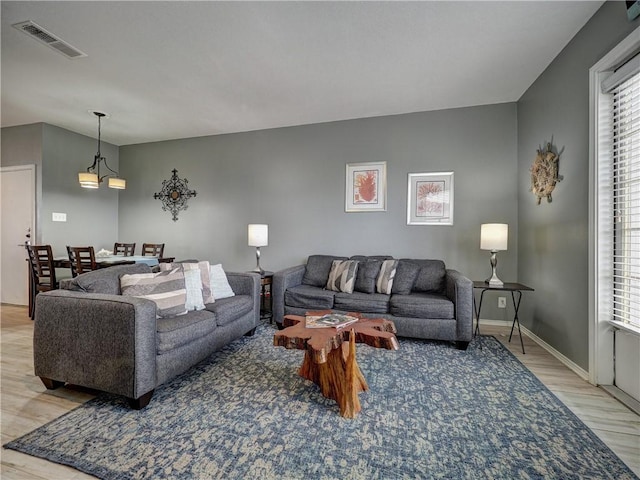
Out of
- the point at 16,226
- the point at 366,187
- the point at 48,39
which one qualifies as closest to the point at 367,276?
the point at 366,187

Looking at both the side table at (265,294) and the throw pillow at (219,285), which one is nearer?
the throw pillow at (219,285)

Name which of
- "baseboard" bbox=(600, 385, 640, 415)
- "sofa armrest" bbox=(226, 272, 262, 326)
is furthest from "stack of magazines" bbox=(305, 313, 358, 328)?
"baseboard" bbox=(600, 385, 640, 415)

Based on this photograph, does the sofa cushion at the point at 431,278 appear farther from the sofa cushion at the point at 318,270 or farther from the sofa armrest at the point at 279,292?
the sofa armrest at the point at 279,292

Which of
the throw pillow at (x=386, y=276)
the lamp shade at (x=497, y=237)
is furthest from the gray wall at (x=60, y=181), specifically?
the lamp shade at (x=497, y=237)

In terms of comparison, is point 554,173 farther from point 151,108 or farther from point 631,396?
point 151,108

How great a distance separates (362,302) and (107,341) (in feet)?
7.23

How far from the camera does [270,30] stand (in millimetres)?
2350

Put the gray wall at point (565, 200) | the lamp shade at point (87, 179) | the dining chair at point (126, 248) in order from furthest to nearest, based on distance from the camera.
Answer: the dining chair at point (126, 248), the lamp shade at point (87, 179), the gray wall at point (565, 200)

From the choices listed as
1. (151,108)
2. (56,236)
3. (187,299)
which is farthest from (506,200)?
(56,236)

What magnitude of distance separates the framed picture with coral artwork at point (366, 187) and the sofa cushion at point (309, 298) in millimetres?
1310

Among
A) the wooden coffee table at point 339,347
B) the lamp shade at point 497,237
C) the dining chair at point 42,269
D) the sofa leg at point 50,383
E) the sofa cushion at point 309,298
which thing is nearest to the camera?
the wooden coffee table at point 339,347

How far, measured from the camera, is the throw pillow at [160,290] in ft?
7.62

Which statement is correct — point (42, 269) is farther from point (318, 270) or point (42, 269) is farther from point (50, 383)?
point (318, 270)

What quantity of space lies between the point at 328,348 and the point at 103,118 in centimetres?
451
